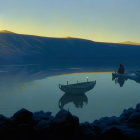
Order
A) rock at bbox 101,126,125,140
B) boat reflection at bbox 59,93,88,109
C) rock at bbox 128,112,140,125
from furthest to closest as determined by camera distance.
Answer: boat reflection at bbox 59,93,88,109 < rock at bbox 128,112,140,125 < rock at bbox 101,126,125,140

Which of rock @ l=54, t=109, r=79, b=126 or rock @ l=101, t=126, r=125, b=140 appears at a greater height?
rock @ l=54, t=109, r=79, b=126

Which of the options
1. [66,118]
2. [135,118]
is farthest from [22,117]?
[135,118]

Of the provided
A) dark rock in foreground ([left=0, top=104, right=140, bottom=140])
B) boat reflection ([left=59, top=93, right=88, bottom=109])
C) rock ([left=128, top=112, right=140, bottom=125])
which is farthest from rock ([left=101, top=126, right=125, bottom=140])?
boat reflection ([left=59, top=93, right=88, bottom=109])

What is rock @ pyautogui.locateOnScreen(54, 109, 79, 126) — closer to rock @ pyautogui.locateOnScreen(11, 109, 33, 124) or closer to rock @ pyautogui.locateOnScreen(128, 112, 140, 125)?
rock @ pyautogui.locateOnScreen(11, 109, 33, 124)

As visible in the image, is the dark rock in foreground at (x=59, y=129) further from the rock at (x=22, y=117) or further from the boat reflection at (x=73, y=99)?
the boat reflection at (x=73, y=99)

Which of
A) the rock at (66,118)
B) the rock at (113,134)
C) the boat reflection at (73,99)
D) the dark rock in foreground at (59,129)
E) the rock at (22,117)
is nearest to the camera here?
the rock at (113,134)

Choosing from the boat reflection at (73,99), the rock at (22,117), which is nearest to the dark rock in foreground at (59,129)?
the rock at (22,117)

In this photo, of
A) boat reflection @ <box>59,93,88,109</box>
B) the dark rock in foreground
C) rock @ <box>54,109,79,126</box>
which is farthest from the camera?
boat reflection @ <box>59,93,88,109</box>

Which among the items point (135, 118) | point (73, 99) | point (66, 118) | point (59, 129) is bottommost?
point (73, 99)

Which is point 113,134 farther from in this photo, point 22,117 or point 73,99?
point 73,99

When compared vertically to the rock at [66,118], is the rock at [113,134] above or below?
below

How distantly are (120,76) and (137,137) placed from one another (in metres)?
47.3

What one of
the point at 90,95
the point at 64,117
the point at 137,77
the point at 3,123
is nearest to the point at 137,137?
the point at 64,117

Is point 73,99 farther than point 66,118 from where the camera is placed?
Yes
